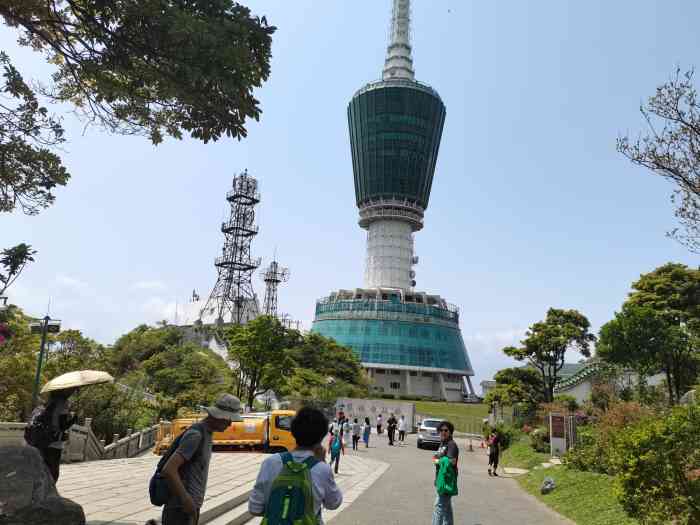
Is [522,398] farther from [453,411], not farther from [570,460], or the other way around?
[453,411]

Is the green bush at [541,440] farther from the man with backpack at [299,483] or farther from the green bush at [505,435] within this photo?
the man with backpack at [299,483]

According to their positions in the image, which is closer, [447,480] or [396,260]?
[447,480]

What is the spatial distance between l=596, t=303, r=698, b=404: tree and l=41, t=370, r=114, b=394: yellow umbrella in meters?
28.7

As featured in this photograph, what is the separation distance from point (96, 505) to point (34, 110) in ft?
21.3

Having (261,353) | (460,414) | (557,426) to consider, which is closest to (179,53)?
(557,426)

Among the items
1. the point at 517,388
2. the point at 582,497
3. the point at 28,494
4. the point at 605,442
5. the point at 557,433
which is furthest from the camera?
the point at 517,388

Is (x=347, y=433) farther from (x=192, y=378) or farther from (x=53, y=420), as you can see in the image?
(x=53, y=420)

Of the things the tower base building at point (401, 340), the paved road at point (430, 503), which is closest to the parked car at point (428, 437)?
the paved road at point (430, 503)

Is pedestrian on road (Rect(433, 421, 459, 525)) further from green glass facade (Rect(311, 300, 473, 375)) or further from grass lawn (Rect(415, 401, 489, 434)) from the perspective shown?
green glass facade (Rect(311, 300, 473, 375))

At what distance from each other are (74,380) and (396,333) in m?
84.3

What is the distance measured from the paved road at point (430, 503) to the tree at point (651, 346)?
15784mm

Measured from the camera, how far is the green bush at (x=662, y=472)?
8406 millimetres

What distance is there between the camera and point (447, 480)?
7.67 meters

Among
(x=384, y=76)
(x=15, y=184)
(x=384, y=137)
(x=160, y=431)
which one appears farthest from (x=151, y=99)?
(x=384, y=76)
